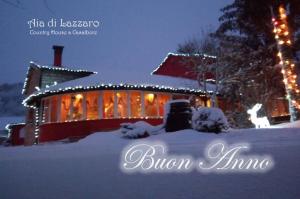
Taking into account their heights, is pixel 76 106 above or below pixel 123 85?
below

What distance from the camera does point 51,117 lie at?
65.9ft

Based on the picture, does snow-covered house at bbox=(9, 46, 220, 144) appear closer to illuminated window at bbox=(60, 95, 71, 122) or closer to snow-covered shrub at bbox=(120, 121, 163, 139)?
illuminated window at bbox=(60, 95, 71, 122)

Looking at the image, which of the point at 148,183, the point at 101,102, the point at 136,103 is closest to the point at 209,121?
the point at 148,183

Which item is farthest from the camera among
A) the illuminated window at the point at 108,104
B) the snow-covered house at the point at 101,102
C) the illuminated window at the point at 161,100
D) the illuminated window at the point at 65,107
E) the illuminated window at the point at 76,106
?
the illuminated window at the point at 161,100

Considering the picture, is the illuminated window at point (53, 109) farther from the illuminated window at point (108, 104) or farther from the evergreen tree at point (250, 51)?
the evergreen tree at point (250, 51)

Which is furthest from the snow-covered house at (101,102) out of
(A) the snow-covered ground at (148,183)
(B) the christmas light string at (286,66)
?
(A) the snow-covered ground at (148,183)

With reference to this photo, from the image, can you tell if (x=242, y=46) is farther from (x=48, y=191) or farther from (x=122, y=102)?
(x=48, y=191)

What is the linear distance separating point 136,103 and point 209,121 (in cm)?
924

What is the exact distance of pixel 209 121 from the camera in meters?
10.7

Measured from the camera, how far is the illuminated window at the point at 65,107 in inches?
761

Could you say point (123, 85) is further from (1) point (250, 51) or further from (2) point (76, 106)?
(1) point (250, 51)

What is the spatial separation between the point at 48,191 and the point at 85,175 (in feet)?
2.62

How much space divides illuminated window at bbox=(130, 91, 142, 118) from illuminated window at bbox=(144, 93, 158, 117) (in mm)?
542

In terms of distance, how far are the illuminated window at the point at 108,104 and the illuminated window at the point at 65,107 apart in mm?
2578
